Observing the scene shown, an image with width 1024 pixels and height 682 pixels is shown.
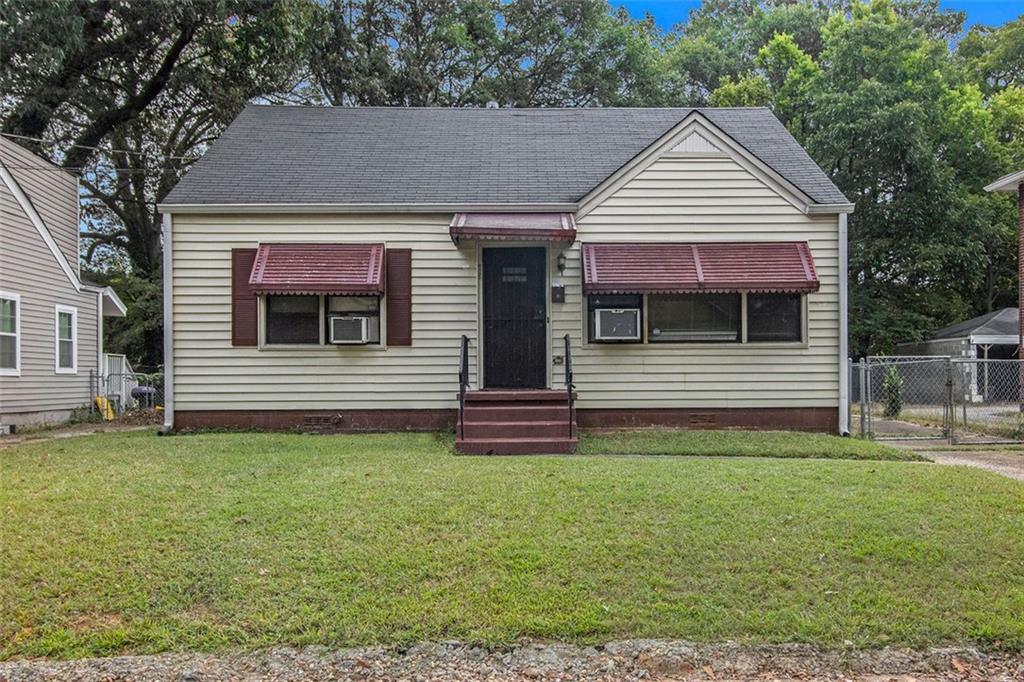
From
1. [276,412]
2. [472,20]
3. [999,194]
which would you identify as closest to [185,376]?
[276,412]

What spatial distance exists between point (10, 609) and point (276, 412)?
20.1 feet

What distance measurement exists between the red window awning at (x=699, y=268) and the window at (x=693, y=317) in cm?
50

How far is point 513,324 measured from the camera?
33.0 ft

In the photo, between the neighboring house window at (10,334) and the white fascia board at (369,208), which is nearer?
the white fascia board at (369,208)

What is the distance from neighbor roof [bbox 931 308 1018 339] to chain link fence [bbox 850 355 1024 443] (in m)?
1.28

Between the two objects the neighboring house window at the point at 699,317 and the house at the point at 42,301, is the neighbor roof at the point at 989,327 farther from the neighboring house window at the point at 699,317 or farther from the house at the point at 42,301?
the house at the point at 42,301

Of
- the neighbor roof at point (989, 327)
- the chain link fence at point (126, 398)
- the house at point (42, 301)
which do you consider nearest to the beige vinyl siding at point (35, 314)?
the house at point (42, 301)

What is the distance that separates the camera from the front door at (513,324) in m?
10.0

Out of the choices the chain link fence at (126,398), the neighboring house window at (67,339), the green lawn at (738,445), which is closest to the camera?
the green lawn at (738,445)

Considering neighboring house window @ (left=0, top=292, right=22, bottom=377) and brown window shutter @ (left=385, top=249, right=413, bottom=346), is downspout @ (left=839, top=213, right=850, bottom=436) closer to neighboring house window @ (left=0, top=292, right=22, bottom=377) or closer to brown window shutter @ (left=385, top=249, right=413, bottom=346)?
brown window shutter @ (left=385, top=249, right=413, bottom=346)

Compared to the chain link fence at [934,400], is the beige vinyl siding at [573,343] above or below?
above

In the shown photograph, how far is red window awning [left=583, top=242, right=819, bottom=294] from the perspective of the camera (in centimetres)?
935

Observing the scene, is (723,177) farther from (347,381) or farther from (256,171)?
(256,171)

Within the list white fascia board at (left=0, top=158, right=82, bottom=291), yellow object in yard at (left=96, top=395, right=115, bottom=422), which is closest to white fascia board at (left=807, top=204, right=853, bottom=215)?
white fascia board at (left=0, top=158, right=82, bottom=291)
